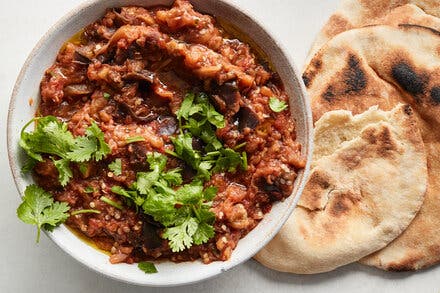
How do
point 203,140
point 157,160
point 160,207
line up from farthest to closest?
point 203,140 < point 157,160 < point 160,207

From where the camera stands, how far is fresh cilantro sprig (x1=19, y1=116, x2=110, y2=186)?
156 inches

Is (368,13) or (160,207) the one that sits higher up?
(368,13)

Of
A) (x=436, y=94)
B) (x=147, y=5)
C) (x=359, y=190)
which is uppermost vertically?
(x=147, y=5)

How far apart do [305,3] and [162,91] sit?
1.57 meters

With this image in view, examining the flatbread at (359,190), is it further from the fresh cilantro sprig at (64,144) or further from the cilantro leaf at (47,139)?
the cilantro leaf at (47,139)

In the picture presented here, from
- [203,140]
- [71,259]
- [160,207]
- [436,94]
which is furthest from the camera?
[71,259]

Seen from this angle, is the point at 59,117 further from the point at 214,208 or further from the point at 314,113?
the point at 314,113

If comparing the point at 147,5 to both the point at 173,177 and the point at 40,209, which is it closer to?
the point at 173,177

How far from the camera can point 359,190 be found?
4773mm

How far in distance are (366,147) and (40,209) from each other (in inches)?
89.5

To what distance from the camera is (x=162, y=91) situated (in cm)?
413

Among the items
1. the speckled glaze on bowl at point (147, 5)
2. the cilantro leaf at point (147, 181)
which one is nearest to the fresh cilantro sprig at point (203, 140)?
the cilantro leaf at point (147, 181)

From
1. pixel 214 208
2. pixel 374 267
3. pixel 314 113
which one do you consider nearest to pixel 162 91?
pixel 214 208

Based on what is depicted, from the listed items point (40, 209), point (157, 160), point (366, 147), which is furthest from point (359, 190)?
point (40, 209)
